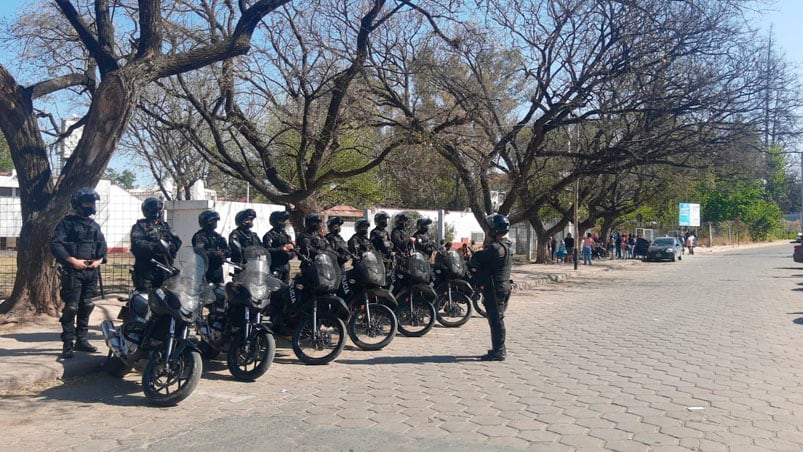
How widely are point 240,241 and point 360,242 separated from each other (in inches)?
78.7

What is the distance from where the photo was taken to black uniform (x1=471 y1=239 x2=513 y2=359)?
27.6 feet

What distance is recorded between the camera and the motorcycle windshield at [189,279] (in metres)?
6.46

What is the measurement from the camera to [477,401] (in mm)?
6426

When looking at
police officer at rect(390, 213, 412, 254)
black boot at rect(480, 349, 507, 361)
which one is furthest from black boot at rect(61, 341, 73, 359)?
police officer at rect(390, 213, 412, 254)

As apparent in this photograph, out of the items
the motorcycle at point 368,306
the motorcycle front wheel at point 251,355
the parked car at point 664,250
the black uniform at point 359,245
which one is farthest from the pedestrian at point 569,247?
the motorcycle front wheel at point 251,355

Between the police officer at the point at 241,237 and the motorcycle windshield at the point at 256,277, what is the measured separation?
0.60m

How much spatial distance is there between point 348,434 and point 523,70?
13.8 meters

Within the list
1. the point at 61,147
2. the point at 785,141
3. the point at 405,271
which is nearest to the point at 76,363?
the point at 405,271

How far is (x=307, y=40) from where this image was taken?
49.5 feet

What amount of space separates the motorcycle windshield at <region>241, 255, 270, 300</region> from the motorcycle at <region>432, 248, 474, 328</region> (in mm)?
4208

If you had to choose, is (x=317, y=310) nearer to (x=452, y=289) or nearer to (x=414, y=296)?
(x=414, y=296)

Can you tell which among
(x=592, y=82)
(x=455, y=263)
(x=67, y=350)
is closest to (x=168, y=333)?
(x=67, y=350)

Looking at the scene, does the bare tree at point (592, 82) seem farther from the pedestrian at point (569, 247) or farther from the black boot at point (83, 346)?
the pedestrian at point (569, 247)

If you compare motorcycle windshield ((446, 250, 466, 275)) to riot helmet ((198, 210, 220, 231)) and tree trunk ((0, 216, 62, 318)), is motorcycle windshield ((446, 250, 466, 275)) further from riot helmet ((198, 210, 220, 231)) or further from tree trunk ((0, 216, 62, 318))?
tree trunk ((0, 216, 62, 318))
